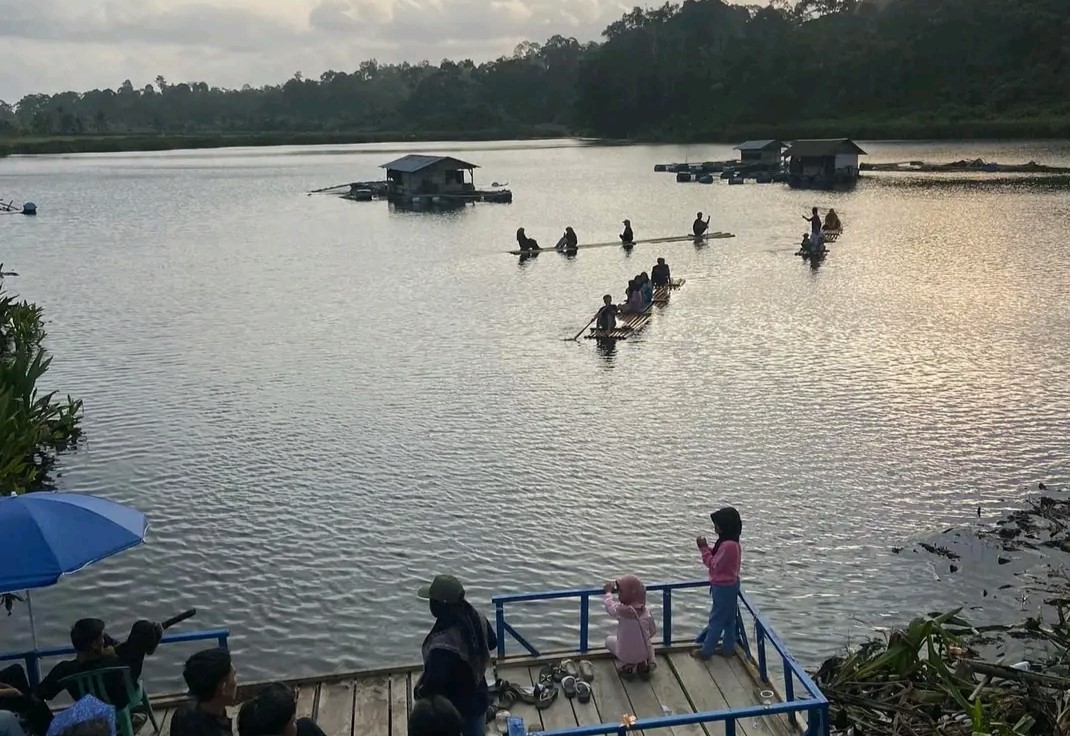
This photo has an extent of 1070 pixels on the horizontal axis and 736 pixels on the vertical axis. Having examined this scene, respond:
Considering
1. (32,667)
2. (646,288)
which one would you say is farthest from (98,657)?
(646,288)

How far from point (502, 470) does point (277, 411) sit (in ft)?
26.0

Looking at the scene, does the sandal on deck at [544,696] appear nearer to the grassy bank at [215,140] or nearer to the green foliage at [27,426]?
the green foliage at [27,426]

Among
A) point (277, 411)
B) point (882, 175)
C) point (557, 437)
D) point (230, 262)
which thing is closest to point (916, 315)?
point (557, 437)

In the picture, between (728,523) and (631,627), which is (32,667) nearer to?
(631,627)

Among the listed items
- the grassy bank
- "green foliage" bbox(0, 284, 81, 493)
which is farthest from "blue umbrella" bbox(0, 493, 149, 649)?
the grassy bank

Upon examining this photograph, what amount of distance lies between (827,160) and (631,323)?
200 ft

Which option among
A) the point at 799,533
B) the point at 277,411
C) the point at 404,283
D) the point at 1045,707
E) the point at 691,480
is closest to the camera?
the point at 1045,707

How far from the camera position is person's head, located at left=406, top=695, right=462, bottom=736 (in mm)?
6707

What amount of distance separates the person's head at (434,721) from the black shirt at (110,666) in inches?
145

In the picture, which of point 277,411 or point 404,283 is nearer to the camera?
point 277,411

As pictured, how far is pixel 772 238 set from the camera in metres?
58.8

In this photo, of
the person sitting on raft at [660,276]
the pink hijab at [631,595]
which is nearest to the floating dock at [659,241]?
the person sitting on raft at [660,276]

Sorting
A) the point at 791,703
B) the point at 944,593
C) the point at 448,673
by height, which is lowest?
the point at 944,593

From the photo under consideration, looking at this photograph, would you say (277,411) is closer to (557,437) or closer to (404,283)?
(557,437)
